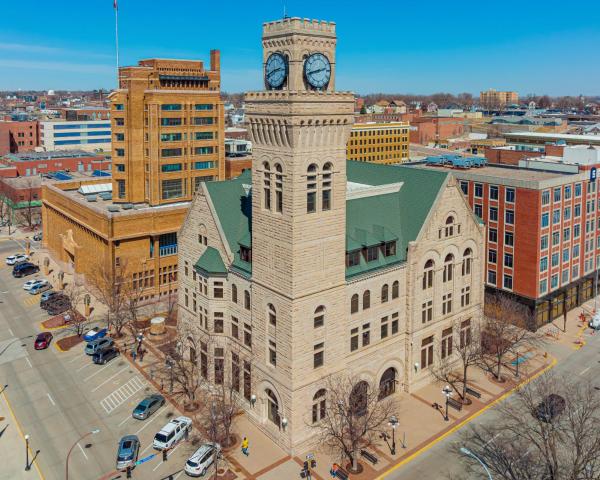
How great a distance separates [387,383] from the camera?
59125 mm

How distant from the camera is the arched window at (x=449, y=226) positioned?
62062 mm

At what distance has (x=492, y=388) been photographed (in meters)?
61.3

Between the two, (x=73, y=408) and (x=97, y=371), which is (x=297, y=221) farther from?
(x=97, y=371)

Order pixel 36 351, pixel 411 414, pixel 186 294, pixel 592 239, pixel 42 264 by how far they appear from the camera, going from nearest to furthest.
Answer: pixel 411 414, pixel 186 294, pixel 36 351, pixel 592 239, pixel 42 264

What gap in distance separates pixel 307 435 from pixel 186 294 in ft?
74.8

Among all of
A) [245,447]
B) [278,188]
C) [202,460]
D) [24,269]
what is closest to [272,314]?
[278,188]

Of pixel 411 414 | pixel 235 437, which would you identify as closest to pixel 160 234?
pixel 235 437

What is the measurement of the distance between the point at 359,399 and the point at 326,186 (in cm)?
2118

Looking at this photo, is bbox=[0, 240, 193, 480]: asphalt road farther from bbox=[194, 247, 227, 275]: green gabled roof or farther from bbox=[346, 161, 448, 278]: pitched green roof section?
bbox=[346, 161, 448, 278]: pitched green roof section

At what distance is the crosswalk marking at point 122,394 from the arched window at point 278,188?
1064 inches

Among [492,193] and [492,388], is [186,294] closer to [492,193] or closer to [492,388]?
[492,388]

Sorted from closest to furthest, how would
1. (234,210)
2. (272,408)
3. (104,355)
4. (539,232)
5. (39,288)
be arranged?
(272,408)
(234,210)
(104,355)
(539,232)
(39,288)

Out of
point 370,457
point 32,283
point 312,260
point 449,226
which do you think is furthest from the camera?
point 32,283

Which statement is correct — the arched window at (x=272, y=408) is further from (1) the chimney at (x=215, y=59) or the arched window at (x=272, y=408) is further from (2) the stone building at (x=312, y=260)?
(1) the chimney at (x=215, y=59)
